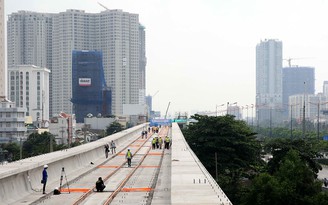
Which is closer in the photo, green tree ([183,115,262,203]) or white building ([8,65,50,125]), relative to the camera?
green tree ([183,115,262,203])

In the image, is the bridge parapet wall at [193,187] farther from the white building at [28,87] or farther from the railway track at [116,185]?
the white building at [28,87]

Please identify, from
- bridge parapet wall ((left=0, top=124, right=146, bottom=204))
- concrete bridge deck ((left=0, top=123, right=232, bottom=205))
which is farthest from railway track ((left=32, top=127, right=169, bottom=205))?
bridge parapet wall ((left=0, top=124, right=146, bottom=204))

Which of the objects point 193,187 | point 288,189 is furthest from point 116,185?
point 288,189

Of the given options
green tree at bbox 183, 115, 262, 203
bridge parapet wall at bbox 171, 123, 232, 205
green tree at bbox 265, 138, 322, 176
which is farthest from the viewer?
green tree at bbox 183, 115, 262, 203

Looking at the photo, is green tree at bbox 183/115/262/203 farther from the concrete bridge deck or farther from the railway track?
the concrete bridge deck

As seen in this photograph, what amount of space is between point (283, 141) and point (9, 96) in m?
163

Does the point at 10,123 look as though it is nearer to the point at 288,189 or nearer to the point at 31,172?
the point at 31,172

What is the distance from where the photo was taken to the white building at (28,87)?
190 meters

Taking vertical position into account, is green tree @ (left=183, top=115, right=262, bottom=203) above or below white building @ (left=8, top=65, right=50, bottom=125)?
below

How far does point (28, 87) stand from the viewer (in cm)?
19238

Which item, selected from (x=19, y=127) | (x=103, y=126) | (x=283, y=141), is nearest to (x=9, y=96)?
(x=103, y=126)

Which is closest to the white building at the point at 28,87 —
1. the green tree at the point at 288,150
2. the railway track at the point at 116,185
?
the green tree at the point at 288,150

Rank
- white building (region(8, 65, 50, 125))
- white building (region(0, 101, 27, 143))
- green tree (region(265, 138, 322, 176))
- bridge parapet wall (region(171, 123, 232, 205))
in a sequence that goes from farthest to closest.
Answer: white building (region(8, 65, 50, 125)) < white building (region(0, 101, 27, 143)) < green tree (region(265, 138, 322, 176)) < bridge parapet wall (region(171, 123, 232, 205))

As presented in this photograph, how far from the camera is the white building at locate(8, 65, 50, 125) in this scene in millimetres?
190375
